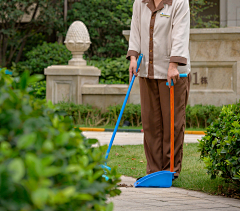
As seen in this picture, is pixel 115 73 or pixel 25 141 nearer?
pixel 25 141

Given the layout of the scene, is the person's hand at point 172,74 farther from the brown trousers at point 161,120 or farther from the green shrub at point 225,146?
the green shrub at point 225,146

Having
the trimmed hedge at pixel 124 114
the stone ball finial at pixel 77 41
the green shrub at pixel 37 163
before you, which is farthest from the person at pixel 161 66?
the stone ball finial at pixel 77 41

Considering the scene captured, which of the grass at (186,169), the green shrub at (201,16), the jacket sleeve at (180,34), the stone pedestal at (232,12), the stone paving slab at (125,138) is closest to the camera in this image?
the grass at (186,169)

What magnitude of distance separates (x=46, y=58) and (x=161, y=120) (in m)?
10.6

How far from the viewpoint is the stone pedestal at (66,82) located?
10.7 m

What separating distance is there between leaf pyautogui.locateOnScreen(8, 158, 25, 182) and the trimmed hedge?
329 inches

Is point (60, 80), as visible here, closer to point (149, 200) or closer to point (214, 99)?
point (214, 99)

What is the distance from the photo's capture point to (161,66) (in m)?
3.94

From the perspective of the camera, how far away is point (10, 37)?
15.9 meters

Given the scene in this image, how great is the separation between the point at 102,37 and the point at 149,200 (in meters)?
13.8

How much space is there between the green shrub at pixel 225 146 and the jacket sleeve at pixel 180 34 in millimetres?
641

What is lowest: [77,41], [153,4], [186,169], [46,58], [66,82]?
[186,169]

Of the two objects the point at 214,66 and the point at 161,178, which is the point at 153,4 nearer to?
the point at 161,178

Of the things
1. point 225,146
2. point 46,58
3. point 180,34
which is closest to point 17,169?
point 225,146
